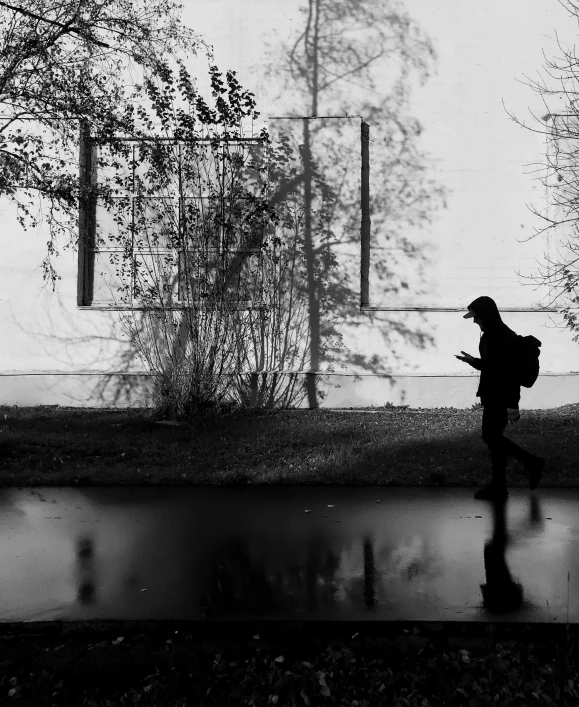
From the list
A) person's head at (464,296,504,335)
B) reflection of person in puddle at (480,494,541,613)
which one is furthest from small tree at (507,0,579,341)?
reflection of person in puddle at (480,494,541,613)

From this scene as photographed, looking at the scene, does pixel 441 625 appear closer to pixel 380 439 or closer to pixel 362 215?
pixel 380 439

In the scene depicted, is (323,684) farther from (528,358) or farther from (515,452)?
(528,358)

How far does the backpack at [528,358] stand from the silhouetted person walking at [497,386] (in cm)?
4

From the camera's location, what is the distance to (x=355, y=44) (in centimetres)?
1291

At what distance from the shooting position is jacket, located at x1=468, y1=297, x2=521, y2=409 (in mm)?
6828

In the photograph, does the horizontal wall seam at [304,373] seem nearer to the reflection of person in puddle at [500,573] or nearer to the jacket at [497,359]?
the jacket at [497,359]

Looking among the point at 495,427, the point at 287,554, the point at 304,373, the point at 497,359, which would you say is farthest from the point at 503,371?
the point at 304,373

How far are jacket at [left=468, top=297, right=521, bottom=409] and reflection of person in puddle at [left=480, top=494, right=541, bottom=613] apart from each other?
96 centimetres

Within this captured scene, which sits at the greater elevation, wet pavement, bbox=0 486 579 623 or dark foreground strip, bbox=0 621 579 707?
wet pavement, bbox=0 486 579 623

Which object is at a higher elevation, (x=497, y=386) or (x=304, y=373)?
(x=304, y=373)

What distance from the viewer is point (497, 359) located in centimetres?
684

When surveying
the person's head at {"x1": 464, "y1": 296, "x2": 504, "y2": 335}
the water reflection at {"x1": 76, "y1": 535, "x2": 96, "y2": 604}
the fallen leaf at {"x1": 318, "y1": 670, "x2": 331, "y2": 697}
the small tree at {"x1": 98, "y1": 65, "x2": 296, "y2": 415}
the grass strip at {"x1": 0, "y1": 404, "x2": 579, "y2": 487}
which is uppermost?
the small tree at {"x1": 98, "y1": 65, "x2": 296, "y2": 415}

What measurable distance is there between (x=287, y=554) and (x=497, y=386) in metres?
2.51

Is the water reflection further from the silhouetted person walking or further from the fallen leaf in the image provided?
the silhouetted person walking
